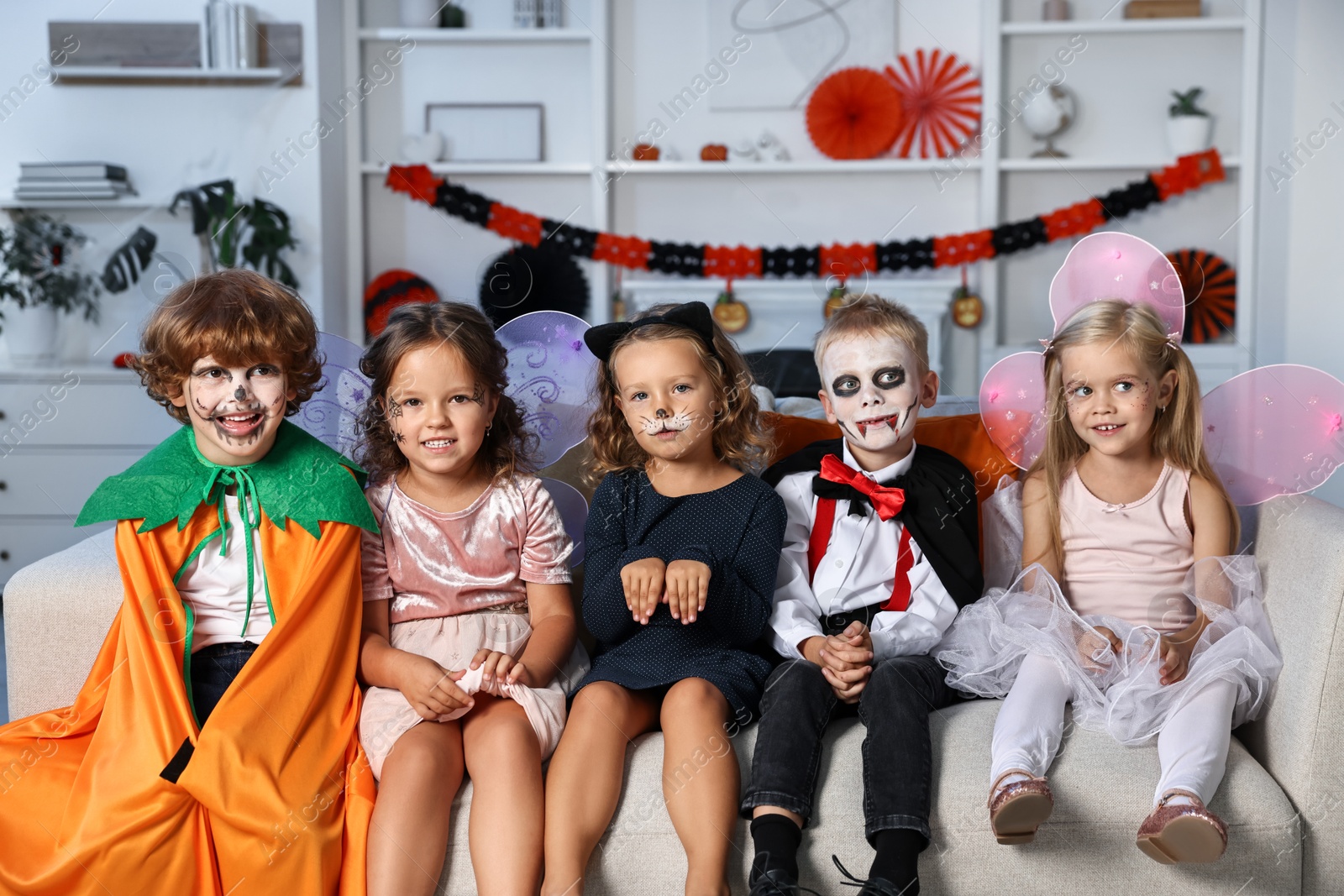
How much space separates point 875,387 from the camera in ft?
5.04

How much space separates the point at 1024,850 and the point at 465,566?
0.80 meters

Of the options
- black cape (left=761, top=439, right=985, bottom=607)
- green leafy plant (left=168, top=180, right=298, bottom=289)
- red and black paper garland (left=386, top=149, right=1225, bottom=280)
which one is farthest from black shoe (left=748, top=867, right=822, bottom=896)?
red and black paper garland (left=386, top=149, right=1225, bottom=280)

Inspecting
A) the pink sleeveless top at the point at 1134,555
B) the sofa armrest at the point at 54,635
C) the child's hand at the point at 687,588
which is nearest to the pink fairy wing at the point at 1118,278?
the pink sleeveless top at the point at 1134,555

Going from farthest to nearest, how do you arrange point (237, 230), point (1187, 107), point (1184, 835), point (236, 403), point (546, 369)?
point (1187, 107) < point (237, 230) < point (546, 369) < point (236, 403) < point (1184, 835)

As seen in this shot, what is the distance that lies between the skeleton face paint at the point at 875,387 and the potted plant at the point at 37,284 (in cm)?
319

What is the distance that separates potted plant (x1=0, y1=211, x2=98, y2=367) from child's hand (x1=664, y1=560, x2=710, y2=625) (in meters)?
3.19

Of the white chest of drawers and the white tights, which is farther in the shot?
the white chest of drawers

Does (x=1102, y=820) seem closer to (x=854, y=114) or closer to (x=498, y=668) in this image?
(x=498, y=668)

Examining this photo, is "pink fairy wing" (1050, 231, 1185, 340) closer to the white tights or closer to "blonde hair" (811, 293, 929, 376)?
"blonde hair" (811, 293, 929, 376)

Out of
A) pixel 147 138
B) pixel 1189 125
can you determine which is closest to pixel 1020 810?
pixel 1189 125

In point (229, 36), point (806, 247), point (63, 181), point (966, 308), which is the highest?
point (229, 36)

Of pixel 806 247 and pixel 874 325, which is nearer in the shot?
pixel 874 325

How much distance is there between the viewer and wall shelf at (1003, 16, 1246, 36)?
155 inches

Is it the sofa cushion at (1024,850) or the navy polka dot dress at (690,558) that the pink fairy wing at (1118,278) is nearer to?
the navy polka dot dress at (690,558)
